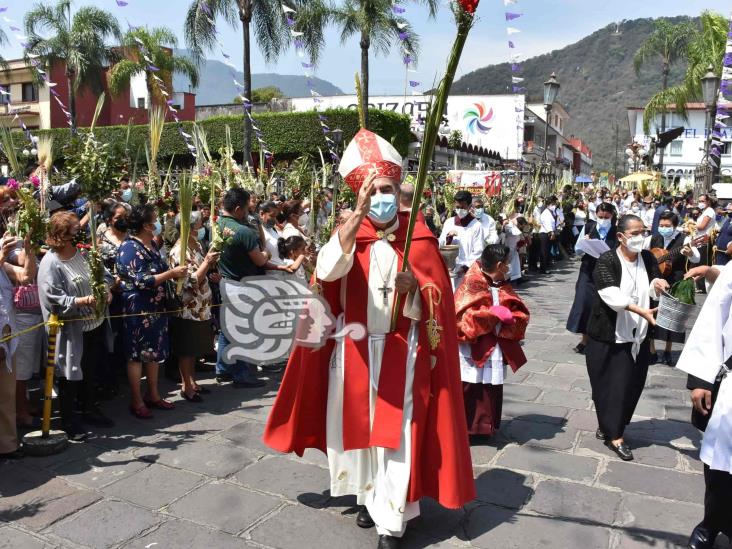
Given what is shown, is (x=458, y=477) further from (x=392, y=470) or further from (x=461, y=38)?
(x=461, y=38)

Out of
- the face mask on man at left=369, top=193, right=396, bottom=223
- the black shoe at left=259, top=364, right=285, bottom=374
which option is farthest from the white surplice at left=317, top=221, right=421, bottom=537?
the black shoe at left=259, top=364, right=285, bottom=374

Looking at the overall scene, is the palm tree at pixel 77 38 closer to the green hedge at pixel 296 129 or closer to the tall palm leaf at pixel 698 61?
the green hedge at pixel 296 129

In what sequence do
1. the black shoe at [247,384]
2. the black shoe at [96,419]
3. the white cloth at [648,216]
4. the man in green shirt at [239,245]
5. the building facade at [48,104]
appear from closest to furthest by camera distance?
1. the black shoe at [96,419]
2. the man in green shirt at [239,245]
3. the black shoe at [247,384]
4. the white cloth at [648,216]
5. the building facade at [48,104]

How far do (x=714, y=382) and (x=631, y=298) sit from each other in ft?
4.83

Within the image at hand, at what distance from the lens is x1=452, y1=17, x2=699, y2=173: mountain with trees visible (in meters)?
112

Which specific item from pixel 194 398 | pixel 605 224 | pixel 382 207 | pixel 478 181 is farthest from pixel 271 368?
pixel 478 181

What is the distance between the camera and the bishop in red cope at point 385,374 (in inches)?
130

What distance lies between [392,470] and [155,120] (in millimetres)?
5341

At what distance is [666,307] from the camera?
4.12 m

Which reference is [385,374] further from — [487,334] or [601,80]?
[601,80]

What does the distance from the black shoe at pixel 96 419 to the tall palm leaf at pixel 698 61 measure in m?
16.2

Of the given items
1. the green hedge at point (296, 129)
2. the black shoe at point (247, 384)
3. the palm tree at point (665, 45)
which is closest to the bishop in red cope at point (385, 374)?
the black shoe at point (247, 384)

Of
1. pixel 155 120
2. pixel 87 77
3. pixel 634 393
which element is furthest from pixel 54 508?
pixel 87 77

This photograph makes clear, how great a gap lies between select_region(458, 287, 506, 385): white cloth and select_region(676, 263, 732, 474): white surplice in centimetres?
163
